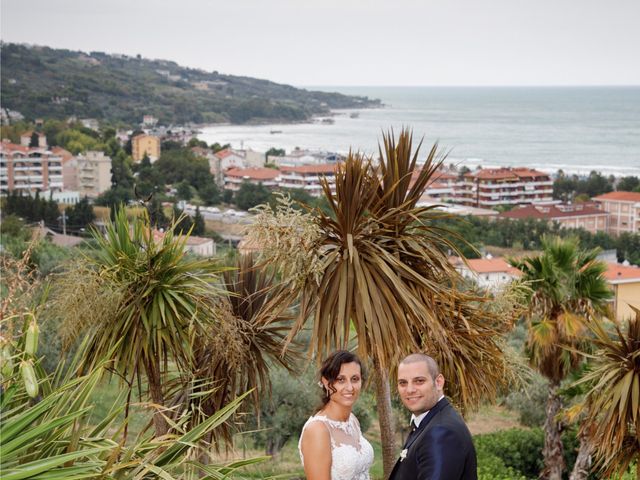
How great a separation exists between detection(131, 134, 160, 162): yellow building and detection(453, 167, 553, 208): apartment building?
134 ft

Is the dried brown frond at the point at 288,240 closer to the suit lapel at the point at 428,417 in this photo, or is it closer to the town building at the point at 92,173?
the suit lapel at the point at 428,417

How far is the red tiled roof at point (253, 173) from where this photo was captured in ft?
359

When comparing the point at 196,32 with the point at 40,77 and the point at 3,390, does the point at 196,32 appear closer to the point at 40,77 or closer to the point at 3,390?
the point at 40,77

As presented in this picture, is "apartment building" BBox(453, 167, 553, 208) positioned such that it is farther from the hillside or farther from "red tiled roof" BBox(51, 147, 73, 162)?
the hillside

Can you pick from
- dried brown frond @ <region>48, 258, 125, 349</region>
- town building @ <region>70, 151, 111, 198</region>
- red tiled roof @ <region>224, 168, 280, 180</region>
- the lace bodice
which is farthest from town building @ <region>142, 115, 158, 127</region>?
the lace bodice

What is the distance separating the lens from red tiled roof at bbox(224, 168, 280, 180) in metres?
110

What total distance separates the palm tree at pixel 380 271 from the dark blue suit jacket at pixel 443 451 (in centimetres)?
317

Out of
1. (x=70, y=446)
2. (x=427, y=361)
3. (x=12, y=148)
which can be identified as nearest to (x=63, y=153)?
(x=12, y=148)

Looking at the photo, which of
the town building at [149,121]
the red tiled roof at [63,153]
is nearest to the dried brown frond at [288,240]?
the red tiled roof at [63,153]

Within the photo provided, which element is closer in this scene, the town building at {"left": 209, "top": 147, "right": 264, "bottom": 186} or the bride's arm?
the bride's arm

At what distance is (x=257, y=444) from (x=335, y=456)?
13499 millimetres

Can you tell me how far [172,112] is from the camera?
17175 cm

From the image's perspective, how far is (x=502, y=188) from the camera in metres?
114

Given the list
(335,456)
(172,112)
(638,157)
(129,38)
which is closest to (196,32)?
(129,38)
